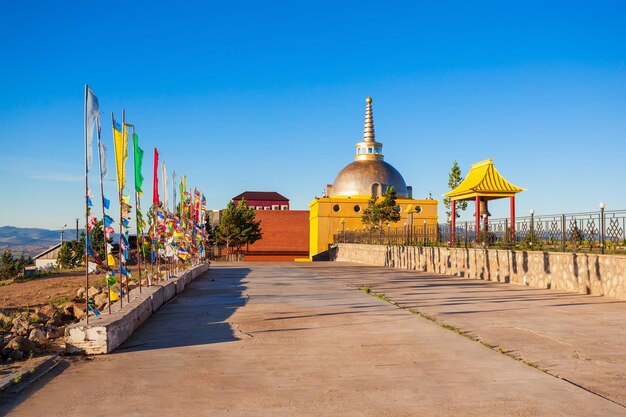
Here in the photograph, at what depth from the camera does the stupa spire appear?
290 feet

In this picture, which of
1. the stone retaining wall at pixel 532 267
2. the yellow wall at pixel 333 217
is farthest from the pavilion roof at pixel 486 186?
the yellow wall at pixel 333 217

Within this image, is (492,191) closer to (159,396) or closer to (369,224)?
(159,396)

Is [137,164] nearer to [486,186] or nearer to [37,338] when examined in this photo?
[37,338]

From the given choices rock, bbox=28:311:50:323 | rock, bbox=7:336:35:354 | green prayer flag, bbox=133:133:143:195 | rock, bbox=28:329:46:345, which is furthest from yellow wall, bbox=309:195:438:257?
rock, bbox=7:336:35:354

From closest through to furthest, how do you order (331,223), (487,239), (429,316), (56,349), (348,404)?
(348,404)
(56,349)
(429,316)
(487,239)
(331,223)

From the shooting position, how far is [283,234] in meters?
86.2

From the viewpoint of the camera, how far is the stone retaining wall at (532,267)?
14.3 meters

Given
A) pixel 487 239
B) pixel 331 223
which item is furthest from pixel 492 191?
pixel 331 223

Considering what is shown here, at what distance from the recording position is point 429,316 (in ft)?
36.6

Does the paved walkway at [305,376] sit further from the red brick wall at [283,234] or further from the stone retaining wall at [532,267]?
the red brick wall at [283,234]

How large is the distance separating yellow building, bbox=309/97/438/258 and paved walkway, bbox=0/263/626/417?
5897 cm

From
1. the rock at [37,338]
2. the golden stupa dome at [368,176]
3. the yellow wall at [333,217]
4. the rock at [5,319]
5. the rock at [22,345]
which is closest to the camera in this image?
the rock at [22,345]

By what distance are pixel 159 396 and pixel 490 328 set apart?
5.63 m

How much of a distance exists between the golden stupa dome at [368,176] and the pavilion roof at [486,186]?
4398cm
